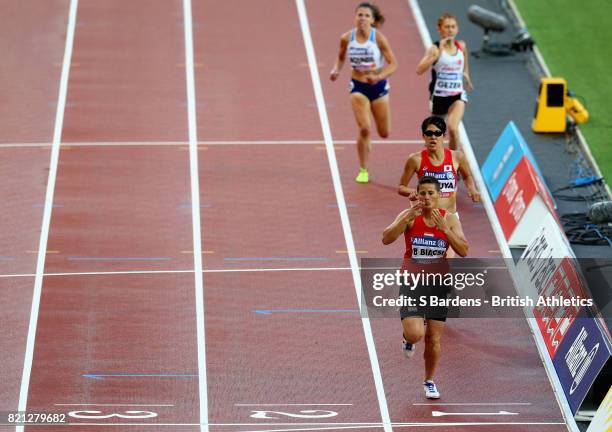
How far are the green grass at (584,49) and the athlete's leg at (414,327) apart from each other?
6061 mm

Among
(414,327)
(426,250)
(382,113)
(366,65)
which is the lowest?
(414,327)

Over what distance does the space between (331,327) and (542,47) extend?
8.59 metres

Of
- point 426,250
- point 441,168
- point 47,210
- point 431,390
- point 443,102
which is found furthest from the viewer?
point 443,102

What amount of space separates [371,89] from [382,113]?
1.16ft

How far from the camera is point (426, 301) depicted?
10.8 m

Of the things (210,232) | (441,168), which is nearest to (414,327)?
(441,168)

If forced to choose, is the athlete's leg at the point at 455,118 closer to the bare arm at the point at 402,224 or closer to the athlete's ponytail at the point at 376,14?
the athlete's ponytail at the point at 376,14

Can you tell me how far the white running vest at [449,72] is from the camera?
47.9ft

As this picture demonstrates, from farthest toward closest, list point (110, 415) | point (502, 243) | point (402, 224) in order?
point (502, 243), point (110, 415), point (402, 224)

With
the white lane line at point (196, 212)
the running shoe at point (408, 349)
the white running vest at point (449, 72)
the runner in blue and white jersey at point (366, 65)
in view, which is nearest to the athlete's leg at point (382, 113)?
the runner in blue and white jersey at point (366, 65)

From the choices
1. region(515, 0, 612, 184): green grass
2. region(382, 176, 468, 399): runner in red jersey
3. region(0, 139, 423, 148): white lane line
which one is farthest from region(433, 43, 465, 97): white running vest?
region(382, 176, 468, 399): runner in red jersey

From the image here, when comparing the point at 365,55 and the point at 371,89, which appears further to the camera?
the point at 371,89

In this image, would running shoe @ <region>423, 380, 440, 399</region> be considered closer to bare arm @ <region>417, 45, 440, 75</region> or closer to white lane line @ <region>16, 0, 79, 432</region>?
white lane line @ <region>16, 0, 79, 432</region>

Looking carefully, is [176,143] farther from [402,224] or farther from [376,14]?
[402,224]
